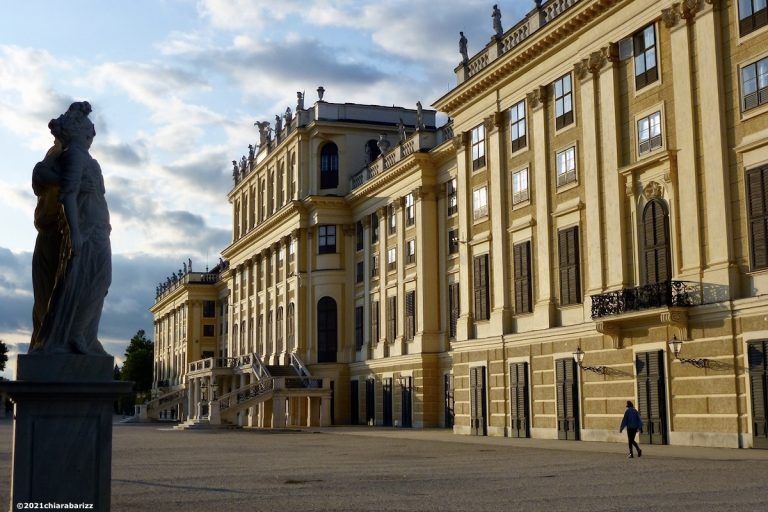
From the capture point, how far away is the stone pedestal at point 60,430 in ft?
25.7

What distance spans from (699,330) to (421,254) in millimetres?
24859

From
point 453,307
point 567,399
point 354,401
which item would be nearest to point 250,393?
point 354,401

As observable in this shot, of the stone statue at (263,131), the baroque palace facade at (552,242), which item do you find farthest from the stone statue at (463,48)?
the stone statue at (263,131)

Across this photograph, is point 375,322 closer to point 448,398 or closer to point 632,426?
point 448,398

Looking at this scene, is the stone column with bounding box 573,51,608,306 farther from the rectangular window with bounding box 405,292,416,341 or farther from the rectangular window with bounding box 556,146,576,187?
the rectangular window with bounding box 405,292,416,341

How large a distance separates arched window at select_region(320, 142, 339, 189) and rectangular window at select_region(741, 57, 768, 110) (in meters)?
39.7

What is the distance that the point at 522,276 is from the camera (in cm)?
3934

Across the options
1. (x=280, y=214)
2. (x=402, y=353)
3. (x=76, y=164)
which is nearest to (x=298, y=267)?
(x=280, y=214)

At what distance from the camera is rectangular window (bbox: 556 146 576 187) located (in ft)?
119

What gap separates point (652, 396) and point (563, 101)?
12.2 metres

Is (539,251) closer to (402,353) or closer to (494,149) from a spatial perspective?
(494,149)

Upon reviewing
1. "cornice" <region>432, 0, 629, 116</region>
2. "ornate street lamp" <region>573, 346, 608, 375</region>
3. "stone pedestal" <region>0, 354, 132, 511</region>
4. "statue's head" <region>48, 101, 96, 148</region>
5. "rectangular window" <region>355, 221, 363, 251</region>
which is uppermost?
"cornice" <region>432, 0, 629, 116</region>

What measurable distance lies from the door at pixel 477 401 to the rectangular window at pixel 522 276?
400cm

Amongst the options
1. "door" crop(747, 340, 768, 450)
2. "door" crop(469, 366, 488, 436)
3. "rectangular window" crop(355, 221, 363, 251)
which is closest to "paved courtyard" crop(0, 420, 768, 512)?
"door" crop(747, 340, 768, 450)
